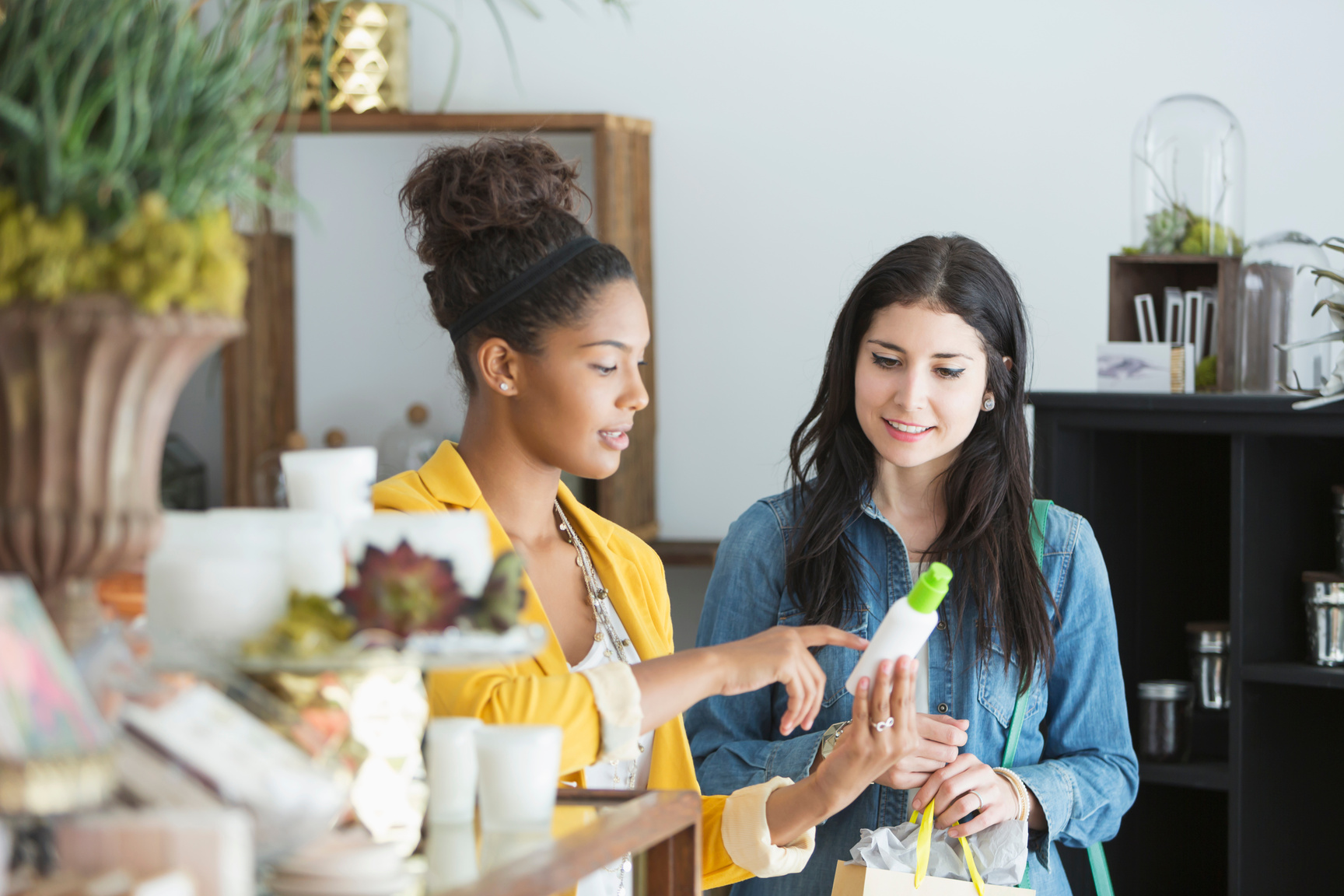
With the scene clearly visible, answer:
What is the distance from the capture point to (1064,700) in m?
1.89

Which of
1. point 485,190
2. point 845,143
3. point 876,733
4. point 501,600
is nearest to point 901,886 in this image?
→ point 876,733

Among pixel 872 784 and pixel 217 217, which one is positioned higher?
pixel 217 217

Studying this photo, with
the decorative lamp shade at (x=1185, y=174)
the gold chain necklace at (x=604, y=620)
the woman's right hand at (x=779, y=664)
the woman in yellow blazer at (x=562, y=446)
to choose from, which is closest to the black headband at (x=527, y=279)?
the woman in yellow blazer at (x=562, y=446)

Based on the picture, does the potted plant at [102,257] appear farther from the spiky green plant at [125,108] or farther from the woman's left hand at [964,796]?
the woman's left hand at [964,796]

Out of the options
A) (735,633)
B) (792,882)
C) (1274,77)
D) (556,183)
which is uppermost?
(1274,77)

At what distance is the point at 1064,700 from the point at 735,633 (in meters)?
0.47

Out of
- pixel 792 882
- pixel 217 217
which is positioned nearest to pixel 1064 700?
pixel 792 882

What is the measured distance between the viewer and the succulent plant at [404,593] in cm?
71

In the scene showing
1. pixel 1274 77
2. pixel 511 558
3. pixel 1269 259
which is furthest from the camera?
pixel 1274 77

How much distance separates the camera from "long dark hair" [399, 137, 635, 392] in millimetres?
1411

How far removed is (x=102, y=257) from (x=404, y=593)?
23 centimetres

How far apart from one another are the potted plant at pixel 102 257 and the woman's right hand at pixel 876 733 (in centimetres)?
88

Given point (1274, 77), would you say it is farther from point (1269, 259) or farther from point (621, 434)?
point (621, 434)

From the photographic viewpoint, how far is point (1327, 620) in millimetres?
2148
